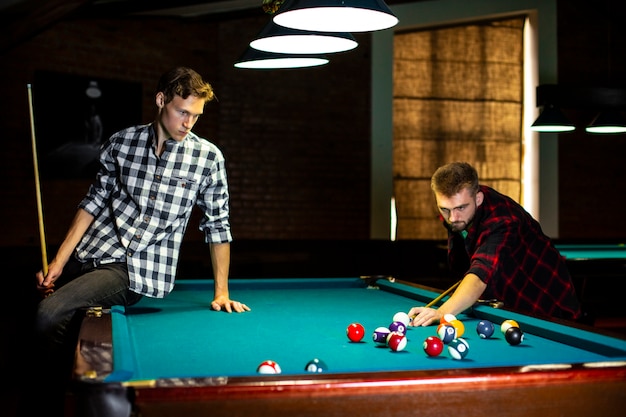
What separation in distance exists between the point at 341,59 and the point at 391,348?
19.2 ft

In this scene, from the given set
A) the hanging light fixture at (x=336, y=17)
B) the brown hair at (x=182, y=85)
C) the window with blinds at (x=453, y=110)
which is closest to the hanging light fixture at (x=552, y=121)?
the window with blinds at (x=453, y=110)

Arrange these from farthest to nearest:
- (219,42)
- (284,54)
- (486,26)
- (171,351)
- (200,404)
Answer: (486,26)
(219,42)
(284,54)
(171,351)
(200,404)

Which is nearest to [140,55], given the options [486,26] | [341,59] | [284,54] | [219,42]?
[219,42]

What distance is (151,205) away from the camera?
10.4 feet

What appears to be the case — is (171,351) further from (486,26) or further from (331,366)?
(486,26)

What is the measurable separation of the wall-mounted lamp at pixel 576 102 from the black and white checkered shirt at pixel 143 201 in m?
3.95

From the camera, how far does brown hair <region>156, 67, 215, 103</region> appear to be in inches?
117

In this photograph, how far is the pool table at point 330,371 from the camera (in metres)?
1.55

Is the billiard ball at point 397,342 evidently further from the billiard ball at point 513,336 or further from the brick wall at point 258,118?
the brick wall at point 258,118

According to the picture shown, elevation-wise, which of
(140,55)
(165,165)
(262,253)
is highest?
(140,55)

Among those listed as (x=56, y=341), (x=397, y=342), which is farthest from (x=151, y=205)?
(x=397, y=342)

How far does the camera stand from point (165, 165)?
3197mm

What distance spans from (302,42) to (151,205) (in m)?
0.88

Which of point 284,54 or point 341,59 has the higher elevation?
point 341,59
